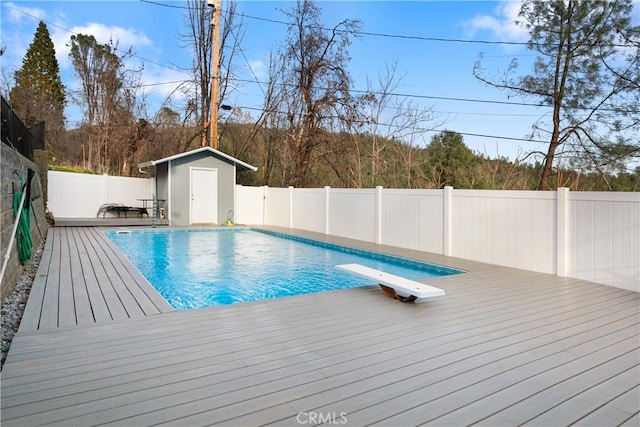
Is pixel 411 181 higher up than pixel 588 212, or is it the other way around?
pixel 411 181

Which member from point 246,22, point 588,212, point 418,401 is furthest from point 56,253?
point 246,22

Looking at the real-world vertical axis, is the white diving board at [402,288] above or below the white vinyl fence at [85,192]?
below

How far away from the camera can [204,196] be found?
12.5 metres

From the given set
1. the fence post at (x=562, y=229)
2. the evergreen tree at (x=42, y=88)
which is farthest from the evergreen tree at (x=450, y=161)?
the evergreen tree at (x=42, y=88)

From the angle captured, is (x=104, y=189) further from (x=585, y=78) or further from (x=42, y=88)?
(x=585, y=78)

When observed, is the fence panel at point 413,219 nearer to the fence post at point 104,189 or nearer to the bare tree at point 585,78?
the bare tree at point 585,78

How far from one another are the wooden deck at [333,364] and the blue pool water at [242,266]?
1475 mm

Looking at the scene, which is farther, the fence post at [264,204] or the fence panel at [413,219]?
the fence post at [264,204]

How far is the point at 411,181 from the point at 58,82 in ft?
70.8

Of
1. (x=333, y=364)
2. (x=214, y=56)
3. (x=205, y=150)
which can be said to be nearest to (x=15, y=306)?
(x=333, y=364)

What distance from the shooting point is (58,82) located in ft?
73.5

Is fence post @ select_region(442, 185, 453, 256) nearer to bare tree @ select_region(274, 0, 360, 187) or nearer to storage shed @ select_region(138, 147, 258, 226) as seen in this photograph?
storage shed @ select_region(138, 147, 258, 226)

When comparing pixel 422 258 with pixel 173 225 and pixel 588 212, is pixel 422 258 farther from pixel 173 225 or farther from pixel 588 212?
pixel 173 225

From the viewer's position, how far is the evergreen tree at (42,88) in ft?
55.5
